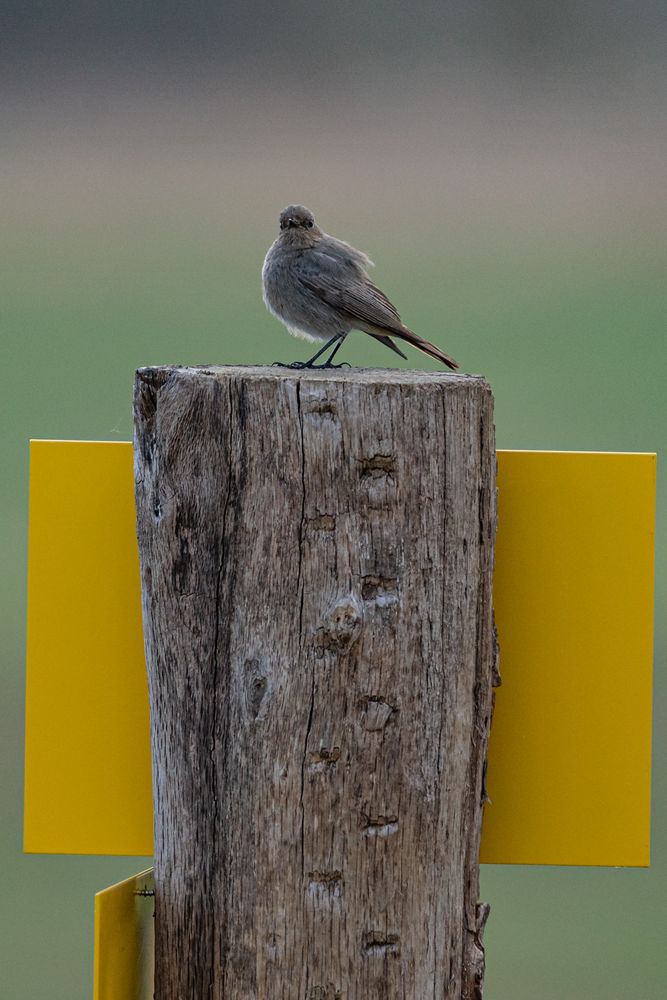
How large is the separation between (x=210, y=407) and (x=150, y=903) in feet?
2.71

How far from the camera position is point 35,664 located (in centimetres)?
190

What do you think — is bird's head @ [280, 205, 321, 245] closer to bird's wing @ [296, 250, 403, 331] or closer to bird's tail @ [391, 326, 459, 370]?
bird's wing @ [296, 250, 403, 331]

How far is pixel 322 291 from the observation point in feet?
6.98

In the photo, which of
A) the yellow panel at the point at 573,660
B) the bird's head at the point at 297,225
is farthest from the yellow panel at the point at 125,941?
the bird's head at the point at 297,225

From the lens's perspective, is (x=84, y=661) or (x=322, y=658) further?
(x=84, y=661)

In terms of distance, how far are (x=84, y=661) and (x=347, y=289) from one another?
2.71 feet

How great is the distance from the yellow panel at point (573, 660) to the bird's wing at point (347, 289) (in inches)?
15.6

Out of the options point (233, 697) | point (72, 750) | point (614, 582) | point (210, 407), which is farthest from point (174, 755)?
point (614, 582)

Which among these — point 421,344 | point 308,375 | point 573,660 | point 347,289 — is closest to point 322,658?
point 308,375

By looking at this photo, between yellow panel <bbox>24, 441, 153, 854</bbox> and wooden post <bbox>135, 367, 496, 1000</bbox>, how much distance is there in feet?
0.73

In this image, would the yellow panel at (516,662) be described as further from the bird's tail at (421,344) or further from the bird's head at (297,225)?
the bird's head at (297,225)

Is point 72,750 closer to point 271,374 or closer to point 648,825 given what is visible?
point 271,374

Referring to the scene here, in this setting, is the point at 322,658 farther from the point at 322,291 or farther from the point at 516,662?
the point at 322,291

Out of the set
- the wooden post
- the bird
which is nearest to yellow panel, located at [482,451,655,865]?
the wooden post
